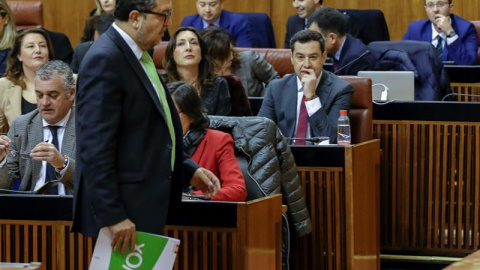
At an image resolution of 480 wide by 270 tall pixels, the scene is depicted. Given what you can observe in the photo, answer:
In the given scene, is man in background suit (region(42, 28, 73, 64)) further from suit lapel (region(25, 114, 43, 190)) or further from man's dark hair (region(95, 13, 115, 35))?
suit lapel (region(25, 114, 43, 190))

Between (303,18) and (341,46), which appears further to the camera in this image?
(303,18)

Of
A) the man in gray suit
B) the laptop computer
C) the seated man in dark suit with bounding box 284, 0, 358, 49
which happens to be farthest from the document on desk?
the seated man in dark suit with bounding box 284, 0, 358, 49

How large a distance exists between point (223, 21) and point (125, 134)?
4.71 metres

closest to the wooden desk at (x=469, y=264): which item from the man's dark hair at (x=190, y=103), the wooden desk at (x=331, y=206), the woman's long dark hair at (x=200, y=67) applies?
the man's dark hair at (x=190, y=103)

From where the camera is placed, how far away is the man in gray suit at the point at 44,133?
3678mm

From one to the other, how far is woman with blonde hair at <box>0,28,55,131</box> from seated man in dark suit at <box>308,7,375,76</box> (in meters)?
1.65

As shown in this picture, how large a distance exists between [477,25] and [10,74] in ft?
12.6

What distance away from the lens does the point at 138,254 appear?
2771mm

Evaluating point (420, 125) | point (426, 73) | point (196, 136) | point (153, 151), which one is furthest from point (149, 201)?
point (426, 73)

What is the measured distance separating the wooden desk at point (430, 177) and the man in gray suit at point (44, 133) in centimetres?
184

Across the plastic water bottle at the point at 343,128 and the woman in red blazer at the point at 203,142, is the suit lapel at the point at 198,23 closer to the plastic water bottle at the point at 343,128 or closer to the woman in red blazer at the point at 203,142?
the plastic water bottle at the point at 343,128

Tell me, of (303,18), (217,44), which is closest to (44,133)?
(217,44)

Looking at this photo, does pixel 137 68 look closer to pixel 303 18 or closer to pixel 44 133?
pixel 44 133

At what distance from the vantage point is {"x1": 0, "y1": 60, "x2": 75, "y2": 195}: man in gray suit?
12.1ft
